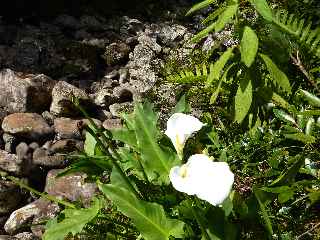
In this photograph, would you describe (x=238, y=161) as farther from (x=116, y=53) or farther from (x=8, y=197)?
(x=116, y=53)

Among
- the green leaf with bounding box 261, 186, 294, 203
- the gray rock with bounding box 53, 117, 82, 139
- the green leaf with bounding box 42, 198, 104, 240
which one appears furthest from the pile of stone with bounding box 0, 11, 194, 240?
the green leaf with bounding box 261, 186, 294, 203

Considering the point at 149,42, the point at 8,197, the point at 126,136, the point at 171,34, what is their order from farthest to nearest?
the point at 171,34 < the point at 149,42 < the point at 8,197 < the point at 126,136

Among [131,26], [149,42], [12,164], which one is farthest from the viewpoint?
[131,26]

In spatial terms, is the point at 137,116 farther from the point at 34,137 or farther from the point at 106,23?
the point at 106,23

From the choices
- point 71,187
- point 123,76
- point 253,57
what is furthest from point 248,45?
point 123,76

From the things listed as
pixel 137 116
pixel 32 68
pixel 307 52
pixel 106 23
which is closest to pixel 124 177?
pixel 137 116
